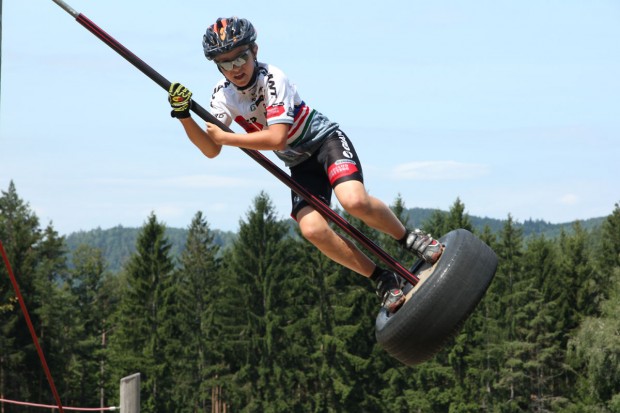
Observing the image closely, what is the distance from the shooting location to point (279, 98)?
601 centimetres

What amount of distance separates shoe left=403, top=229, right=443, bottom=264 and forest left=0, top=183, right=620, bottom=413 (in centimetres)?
3171

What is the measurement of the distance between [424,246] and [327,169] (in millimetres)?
913

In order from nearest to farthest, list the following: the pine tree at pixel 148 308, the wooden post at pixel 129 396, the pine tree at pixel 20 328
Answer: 1. the wooden post at pixel 129 396
2. the pine tree at pixel 20 328
3. the pine tree at pixel 148 308

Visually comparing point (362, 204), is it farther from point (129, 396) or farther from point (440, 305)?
point (129, 396)

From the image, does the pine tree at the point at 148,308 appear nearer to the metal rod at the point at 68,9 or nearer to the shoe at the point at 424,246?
the shoe at the point at 424,246

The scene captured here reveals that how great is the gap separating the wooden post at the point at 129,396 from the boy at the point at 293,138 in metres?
2.58

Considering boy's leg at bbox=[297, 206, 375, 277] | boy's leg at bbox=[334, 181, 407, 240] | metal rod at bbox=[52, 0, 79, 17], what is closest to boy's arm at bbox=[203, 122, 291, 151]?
boy's leg at bbox=[334, 181, 407, 240]

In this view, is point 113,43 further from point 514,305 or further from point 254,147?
point 514,305

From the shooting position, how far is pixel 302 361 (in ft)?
138

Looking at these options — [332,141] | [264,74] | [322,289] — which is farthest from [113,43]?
[322,289]

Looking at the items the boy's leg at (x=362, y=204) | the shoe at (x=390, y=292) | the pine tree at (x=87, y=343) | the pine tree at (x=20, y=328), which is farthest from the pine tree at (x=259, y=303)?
the boy's leg at (x=362, y=204)

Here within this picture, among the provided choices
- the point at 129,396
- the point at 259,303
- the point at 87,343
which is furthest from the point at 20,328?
the point at 129,396

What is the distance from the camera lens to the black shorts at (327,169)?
6.26 meters

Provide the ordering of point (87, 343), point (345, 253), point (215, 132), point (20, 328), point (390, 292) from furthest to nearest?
point (87, 343)
point (20, 328)
point (390, 292)
point (345, 253)
point (215, 132)
